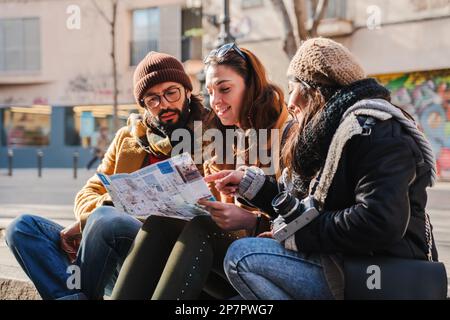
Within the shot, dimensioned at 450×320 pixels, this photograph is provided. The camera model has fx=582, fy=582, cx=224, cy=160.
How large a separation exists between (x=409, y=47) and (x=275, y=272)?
12290 mm

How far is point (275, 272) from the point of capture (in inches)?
77.3

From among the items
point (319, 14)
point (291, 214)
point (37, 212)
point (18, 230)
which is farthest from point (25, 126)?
point (291, 214)

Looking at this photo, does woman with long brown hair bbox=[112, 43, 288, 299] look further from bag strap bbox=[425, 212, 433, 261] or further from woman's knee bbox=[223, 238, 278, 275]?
bag strap bbox=[425, 212, 433, 261]

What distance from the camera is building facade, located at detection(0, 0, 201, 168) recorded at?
67.9 feet

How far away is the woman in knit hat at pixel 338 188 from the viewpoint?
1.76 m

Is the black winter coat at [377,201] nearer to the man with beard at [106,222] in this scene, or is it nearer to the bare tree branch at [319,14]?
the man with beard at [106,222]

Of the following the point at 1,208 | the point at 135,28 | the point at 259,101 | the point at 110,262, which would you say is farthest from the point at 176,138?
the point at 135,28

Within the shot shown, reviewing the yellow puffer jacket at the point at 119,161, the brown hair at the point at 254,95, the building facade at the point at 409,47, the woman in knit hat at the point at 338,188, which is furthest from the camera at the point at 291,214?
the building facade at the point at 409,47

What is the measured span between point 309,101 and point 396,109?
0.33 m

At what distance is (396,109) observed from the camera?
6.12ft

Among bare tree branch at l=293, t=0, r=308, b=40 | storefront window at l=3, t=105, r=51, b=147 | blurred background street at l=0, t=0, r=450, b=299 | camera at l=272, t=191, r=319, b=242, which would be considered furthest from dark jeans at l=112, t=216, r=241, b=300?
storefront window at l=3, t=105, r=51, b=147

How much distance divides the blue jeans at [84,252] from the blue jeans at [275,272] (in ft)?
2.22

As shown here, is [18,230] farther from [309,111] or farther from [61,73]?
[61,73]

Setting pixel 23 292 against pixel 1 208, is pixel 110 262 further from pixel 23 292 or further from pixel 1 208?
pixel 1 208
